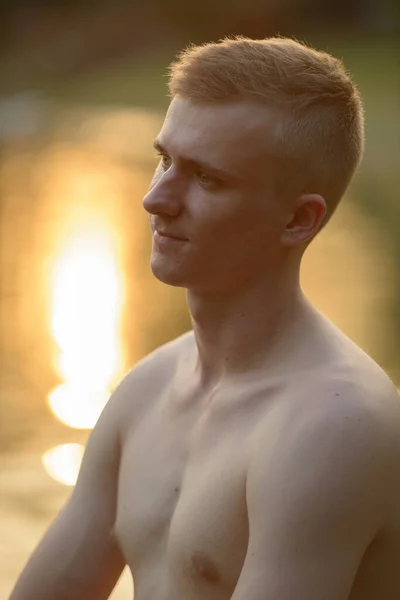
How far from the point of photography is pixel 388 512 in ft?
4.64

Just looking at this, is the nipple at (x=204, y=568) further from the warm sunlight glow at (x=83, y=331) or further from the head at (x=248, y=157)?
the warm sunlight glow at (x=83, y=331)

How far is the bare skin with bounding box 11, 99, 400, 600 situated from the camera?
1.38 m

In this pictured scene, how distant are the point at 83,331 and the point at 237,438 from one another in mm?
4199

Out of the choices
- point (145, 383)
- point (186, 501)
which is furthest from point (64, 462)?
point (186, 501)

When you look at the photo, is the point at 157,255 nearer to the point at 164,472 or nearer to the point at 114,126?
the point at 164,472

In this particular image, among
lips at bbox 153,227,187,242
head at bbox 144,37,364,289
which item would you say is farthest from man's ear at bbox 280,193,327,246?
lips at bbox 153,227,187,242

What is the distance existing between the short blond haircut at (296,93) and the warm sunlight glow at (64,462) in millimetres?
2771

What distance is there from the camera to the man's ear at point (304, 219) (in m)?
1.52

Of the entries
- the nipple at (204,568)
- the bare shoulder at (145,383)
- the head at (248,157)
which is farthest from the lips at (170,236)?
the nipple at (204,568)

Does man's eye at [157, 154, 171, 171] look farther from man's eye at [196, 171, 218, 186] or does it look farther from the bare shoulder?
the bare shoulder

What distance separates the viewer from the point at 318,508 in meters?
1.37

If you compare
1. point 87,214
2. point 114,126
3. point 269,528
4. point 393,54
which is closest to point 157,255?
point 269,528

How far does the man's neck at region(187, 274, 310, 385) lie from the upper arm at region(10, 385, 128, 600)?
0.69 feet

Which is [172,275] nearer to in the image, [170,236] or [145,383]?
[170,236]
